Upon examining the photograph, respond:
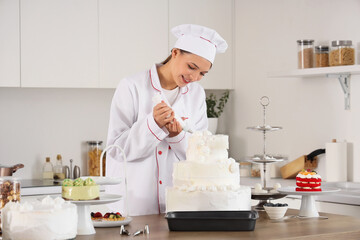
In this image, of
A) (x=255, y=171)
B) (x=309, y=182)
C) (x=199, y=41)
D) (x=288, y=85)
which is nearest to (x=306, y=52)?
(x=288, y=85)

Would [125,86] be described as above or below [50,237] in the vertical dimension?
above

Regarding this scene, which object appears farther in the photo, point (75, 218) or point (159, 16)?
point (159, 16)

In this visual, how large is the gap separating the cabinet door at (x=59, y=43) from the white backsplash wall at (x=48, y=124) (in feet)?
1.21

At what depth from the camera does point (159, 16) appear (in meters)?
4.99

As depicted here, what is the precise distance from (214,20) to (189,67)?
238 centimetres

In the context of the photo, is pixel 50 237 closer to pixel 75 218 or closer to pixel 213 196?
pixel 75 218

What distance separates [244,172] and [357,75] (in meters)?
1.17

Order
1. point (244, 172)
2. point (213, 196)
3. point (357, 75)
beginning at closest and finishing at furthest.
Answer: point (213, 196) → point (357, 75) → point (244, 172)

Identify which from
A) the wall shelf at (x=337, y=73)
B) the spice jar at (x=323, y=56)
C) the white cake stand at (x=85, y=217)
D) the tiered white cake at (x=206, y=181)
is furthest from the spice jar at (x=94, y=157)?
the white cake stand at (x=85, y=217)

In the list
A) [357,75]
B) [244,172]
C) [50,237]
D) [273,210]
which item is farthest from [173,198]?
[244,172]

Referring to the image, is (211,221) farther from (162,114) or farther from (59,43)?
(59,43)

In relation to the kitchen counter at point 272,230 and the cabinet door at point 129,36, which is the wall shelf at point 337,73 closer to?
the cabinet door at point 129,36

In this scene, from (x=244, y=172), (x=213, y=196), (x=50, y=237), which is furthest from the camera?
(x=244, y=172)

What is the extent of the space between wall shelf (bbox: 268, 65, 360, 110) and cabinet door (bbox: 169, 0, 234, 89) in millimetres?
817
